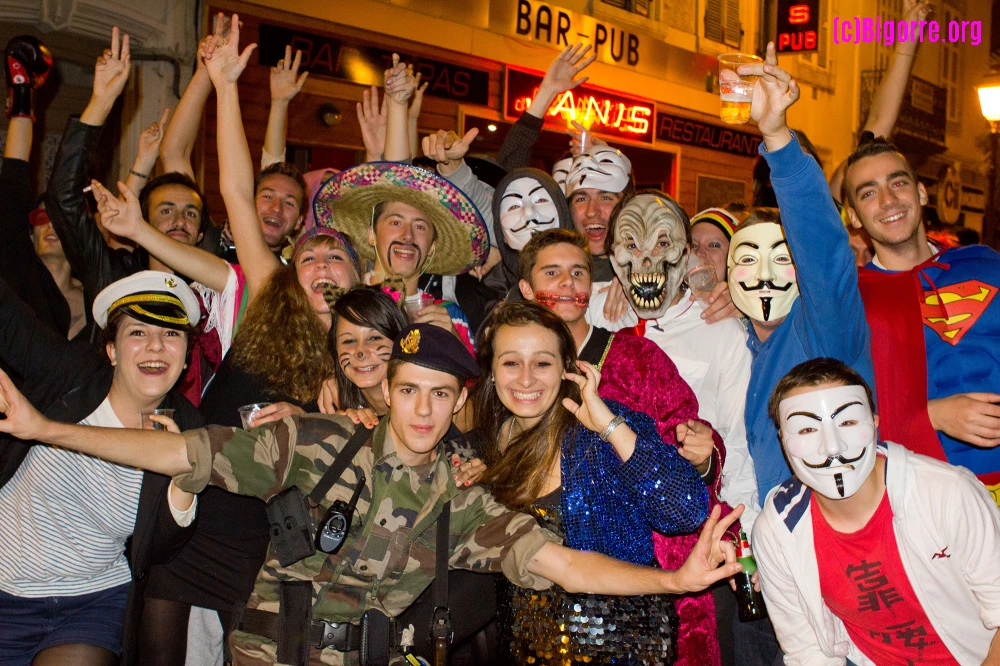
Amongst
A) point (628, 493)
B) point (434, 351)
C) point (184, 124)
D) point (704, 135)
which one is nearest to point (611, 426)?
point (628, 493)

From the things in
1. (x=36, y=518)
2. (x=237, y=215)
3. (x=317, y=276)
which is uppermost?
(x=237, y=215)

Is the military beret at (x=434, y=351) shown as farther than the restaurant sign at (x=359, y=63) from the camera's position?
No

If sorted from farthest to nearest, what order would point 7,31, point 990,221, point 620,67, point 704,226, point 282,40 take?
point 620,67
point 990,221
point 282,40
point 7,31
point 704,226

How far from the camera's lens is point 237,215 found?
4094 mm

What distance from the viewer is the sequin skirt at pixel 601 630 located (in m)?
2.91

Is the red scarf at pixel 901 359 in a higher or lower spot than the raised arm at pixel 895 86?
lower

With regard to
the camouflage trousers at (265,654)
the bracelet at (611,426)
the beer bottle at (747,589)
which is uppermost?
the bracelet at (611,426)

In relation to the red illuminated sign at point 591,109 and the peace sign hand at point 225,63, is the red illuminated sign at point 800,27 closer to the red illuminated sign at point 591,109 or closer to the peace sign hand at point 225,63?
the red illuminated sign at point 591,109

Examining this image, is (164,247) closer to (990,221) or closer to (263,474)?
(263,474)

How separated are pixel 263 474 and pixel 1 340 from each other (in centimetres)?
128

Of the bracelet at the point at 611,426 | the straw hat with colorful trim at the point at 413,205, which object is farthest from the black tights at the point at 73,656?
the straw hat with colorful trim at the point at 413,205

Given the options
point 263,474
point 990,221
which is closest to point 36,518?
point 263,474

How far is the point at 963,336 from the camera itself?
325 cm

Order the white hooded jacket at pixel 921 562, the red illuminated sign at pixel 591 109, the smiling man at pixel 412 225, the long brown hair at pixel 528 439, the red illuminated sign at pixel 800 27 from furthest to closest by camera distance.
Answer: the red illuminated sign at pixel 800 27 < the red illuminated sign at pixel 591 109 < the smiling man at pixel 412 225 < the long brown hair at pixel 528 439 < the white hooded jacket at pixel 921 562
